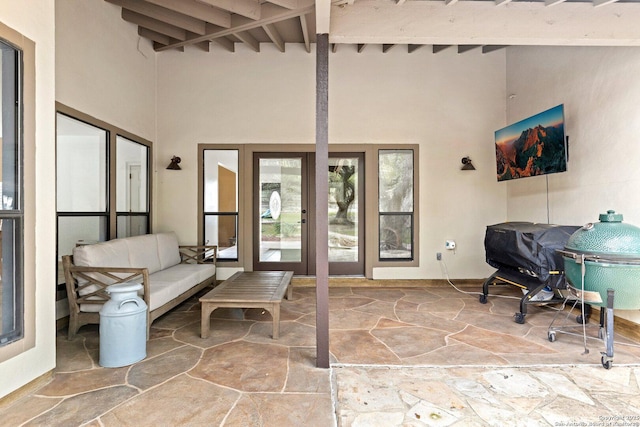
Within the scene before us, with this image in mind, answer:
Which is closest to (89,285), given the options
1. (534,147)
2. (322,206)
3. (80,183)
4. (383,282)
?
(80,183)

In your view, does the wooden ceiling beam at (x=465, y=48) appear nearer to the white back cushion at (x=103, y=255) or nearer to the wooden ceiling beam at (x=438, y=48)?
the wooden ceiling beam at (x=438, y=48)

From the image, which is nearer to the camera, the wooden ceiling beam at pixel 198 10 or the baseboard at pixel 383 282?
the wooden ceiling beam at pixel 198 10

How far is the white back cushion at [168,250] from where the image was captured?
4348 millimetres

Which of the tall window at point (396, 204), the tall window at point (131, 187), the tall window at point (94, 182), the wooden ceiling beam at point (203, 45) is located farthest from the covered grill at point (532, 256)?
the wooden ceiling beam at point (203, 45)

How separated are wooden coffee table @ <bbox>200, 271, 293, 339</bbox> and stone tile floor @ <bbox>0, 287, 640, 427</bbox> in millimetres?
209

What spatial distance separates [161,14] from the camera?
A: 13.4 feet

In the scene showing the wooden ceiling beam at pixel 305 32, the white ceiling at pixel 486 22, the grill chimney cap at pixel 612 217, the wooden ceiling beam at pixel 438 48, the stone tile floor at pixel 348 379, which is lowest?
the stone tile floor at pixel 348 379

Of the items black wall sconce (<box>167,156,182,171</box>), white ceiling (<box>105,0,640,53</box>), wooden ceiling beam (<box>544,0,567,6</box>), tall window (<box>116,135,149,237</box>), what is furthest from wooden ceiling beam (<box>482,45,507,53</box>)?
tall window (<box>116,135,149,237</box>)

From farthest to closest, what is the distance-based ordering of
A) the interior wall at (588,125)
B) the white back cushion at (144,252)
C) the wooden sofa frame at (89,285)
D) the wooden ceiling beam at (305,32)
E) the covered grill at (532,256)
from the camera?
1. the wooden ceiling beam at (305,32)
2. the white back cushion at (144,252)
3. the covered grill at (532,256)
4. the interior wall at (588,125)
5. the wooden sofa frame at (89,285)

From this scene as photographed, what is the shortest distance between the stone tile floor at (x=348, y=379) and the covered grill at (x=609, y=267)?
48 cm

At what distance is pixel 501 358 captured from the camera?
105 inches

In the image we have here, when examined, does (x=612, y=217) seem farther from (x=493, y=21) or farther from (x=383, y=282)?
(x=383, y=282)

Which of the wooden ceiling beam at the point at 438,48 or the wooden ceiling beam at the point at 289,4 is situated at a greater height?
the wooden ceiling beam at the point at 438,48

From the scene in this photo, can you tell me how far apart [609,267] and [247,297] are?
3.11 metres
